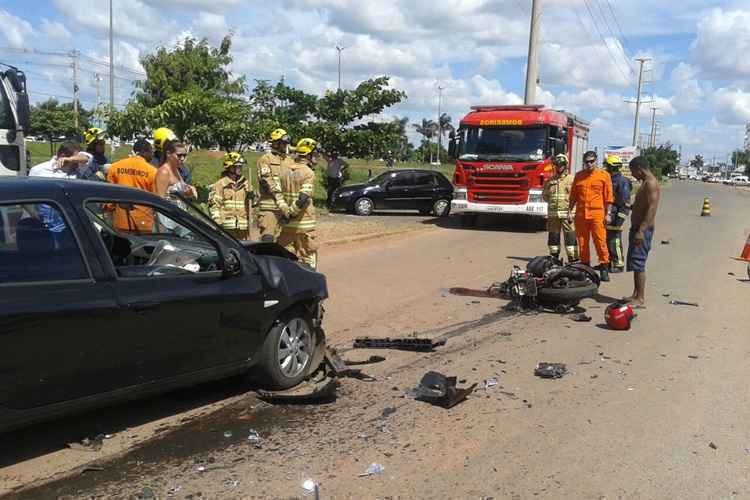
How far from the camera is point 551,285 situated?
26.1ft

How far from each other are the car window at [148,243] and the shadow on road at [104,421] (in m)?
0.99

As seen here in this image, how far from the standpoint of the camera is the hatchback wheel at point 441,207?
2012 cm

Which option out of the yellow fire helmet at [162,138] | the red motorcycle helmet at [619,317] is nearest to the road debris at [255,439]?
the yellow fire helmet at [162,138]

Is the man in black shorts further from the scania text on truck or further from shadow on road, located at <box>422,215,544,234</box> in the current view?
shadow on road, located at <box>422,215,544,234</box>

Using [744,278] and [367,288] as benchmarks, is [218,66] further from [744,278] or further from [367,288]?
[744,278]

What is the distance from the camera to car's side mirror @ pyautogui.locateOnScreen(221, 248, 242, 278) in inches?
173

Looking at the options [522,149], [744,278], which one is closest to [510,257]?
[744,278]

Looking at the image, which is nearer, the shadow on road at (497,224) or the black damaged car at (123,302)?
the black damaged car at (123,302)

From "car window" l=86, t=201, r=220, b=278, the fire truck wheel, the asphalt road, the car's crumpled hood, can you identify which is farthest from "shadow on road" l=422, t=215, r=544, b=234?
"car window" l=86, t=201, r=220, b=278

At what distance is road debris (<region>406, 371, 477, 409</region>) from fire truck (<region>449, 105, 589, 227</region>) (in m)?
11.8

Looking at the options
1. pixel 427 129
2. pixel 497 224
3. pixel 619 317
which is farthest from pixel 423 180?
pixel 427 129

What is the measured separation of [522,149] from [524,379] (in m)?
11.7

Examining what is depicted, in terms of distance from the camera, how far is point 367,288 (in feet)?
29.6

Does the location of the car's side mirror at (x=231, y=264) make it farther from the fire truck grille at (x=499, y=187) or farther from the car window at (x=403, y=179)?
the car window at (x=403, y=179)
